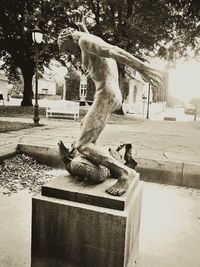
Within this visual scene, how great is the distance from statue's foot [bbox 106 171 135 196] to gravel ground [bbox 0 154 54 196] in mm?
3151

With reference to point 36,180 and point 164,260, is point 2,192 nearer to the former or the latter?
point 36,180

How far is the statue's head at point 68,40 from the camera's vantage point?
10.2 ft

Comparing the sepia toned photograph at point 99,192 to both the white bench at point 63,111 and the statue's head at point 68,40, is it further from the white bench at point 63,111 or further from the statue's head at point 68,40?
the white bench at point 63,111

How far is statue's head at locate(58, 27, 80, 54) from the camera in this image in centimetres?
311

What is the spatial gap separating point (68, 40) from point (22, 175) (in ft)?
13.6

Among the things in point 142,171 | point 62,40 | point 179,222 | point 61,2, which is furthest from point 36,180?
point 61,2

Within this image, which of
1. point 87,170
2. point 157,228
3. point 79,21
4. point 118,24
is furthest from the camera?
point 118,24

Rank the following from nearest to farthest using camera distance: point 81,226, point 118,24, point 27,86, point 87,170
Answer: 1. point 81,226
2. point 87,170
3. point 118,24
4. point 27,86

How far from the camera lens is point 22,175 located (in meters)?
6.59

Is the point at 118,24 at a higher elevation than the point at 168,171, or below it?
higher

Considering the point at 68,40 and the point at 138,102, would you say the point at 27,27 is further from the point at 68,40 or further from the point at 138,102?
the point at 138,102

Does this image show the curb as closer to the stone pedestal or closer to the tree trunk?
the stone pedestal

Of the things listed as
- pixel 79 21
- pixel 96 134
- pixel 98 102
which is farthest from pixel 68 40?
pixel 96 134

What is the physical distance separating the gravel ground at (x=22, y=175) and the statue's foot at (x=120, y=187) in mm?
3151
